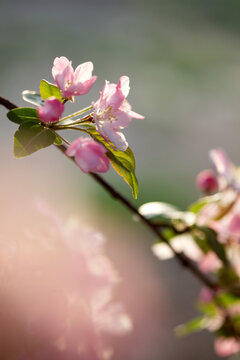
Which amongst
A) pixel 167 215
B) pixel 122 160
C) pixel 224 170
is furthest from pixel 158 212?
pixel 122 160

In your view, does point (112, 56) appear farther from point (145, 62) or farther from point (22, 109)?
point (22, 109)

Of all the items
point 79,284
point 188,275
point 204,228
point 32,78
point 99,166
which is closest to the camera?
point 99,166

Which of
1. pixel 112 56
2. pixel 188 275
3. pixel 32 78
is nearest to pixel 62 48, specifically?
pixel 112 56

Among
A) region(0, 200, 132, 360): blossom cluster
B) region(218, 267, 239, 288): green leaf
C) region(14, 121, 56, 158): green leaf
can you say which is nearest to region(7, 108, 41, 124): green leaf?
region(14, 121, 56, 158): green leaf

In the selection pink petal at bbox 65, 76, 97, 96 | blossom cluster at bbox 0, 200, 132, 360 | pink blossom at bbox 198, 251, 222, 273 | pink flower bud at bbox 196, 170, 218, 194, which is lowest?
pink blossom at bbox 198, 251, 222, 273

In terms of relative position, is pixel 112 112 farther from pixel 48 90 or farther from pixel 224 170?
pixel 224 170

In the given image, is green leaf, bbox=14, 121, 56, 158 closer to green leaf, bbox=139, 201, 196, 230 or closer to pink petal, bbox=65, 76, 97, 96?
pink petal, bbox=65, 76, 97, 96
